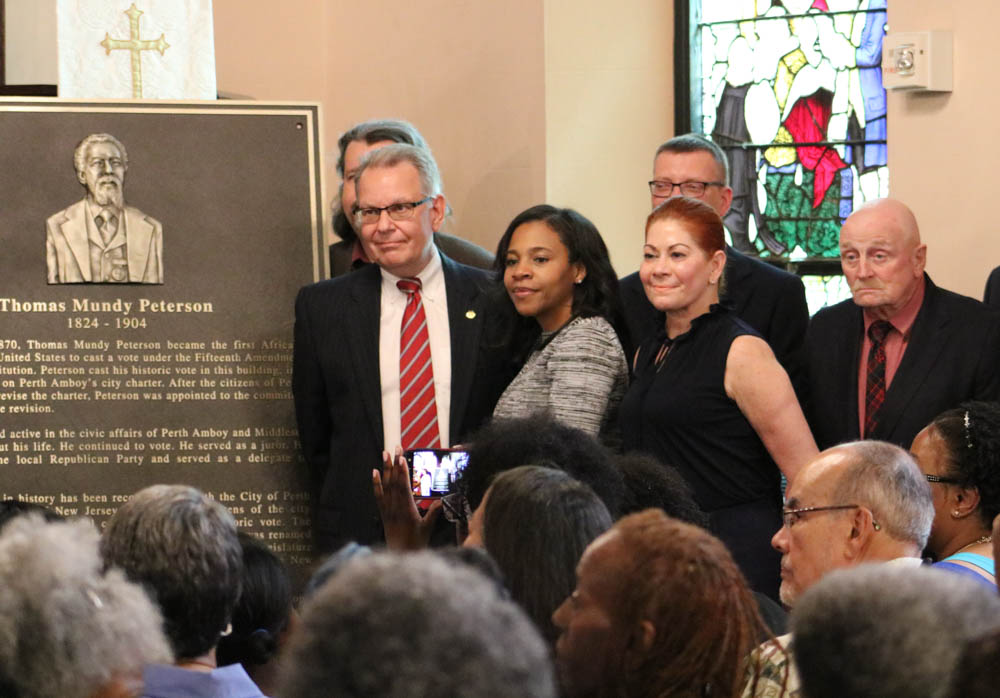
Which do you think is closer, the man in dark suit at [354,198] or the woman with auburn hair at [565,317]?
the woman with auburn hair at [565,317]

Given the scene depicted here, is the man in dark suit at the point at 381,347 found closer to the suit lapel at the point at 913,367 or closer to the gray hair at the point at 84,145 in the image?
the gray hair at the point at 84,145

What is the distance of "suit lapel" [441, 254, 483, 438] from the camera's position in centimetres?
527

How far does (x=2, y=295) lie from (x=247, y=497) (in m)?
1.17

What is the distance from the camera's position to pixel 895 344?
5.02 m

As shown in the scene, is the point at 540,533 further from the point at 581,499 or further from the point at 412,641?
the point at 412,641

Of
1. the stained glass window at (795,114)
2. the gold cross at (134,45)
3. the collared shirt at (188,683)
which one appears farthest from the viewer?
the stained glass window at (795,114)

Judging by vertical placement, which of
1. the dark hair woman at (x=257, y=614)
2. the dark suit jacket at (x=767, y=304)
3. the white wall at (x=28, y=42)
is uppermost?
the white wall at (x=28, y=42)

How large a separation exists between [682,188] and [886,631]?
423 cm

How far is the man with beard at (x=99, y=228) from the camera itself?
554cm

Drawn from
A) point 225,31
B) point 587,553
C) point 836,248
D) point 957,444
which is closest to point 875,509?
point 957,444

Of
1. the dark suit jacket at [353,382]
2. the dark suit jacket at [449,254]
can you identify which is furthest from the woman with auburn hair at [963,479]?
the dark suit jacket at [449,254]

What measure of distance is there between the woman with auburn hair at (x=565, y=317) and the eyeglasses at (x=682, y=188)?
96 cm

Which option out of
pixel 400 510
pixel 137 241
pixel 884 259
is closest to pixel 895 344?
pixel 884 259

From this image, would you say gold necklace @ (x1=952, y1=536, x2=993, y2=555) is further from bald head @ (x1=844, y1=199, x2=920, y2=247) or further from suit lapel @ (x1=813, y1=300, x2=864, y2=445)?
bald head @ (x1=844, y1=199, x2=920, y2=247)
